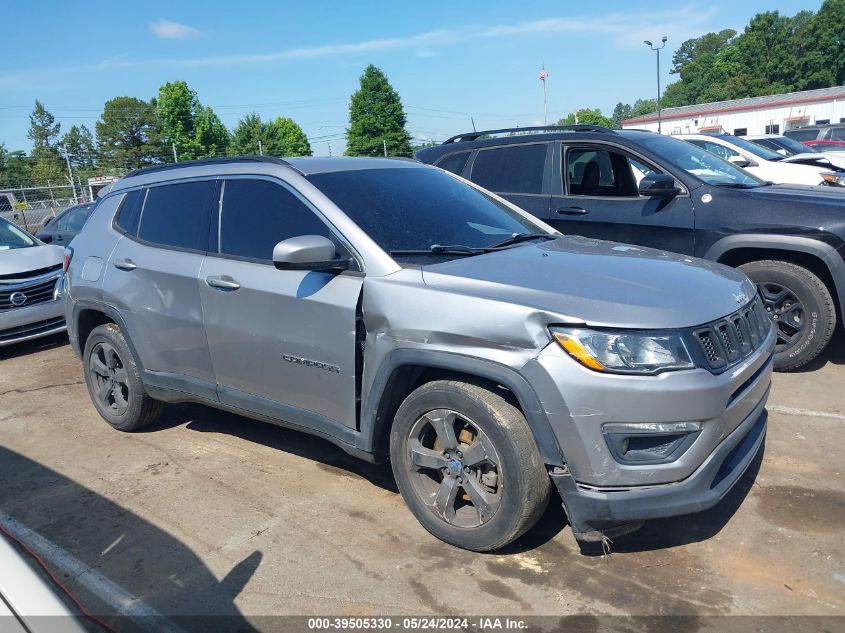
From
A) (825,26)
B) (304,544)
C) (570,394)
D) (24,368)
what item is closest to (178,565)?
(304,544)

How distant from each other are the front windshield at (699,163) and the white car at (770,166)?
3456mm

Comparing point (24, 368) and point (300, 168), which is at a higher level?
point (300, 168)

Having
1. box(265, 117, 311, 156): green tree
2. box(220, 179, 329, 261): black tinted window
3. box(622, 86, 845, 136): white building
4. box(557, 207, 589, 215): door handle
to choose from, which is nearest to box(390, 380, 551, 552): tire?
box(220, 179, 329, 261): black tinted window

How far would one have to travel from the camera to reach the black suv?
211 inches

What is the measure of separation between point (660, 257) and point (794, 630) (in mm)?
1857

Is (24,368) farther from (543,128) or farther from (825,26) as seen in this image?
(825,26)

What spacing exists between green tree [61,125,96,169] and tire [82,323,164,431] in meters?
87.8

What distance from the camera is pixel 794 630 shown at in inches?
105

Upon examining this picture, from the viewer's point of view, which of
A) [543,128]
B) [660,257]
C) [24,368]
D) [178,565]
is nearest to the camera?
[178,565]

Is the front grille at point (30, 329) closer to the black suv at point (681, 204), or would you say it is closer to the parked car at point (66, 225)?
the parked car at point (66, 225)

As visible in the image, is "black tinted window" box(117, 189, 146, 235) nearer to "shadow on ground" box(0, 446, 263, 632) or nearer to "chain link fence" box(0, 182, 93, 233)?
"shadow on ground" box(0, 446, 263, 632)

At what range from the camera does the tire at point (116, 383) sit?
4.90m

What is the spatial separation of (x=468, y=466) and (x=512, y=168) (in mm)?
4359

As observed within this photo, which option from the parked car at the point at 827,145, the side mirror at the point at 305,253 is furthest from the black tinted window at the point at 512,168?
the parked car at the point at 827,145
